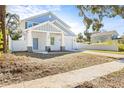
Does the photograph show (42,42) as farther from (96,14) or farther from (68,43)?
(96,14)

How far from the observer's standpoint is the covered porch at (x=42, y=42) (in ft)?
41.8

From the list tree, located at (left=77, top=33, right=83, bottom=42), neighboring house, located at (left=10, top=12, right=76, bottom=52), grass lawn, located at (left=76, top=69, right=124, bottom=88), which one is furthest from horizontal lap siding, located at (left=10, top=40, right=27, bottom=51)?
grass lawn, located at (left=76, top=69, right=124, bottom=88)

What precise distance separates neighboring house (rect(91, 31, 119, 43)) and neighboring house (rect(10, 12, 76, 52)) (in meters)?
1.41

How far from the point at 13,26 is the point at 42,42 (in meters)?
2.53

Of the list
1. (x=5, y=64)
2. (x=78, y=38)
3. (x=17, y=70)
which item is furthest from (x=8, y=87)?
(x=78, y=38)

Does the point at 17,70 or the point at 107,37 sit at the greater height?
the point at 107,37

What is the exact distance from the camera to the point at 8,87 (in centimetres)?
616

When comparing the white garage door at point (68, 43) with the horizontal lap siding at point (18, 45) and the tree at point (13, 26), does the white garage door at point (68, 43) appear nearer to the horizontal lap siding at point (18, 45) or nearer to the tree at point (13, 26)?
the horizontal lap siding at point (18, 45)

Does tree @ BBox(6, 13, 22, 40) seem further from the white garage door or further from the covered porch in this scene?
the white garage door

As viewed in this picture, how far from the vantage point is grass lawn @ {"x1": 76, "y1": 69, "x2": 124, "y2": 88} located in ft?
21.4

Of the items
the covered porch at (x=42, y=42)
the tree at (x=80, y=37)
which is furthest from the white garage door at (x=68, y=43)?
the tree at (x=80, y=37)
